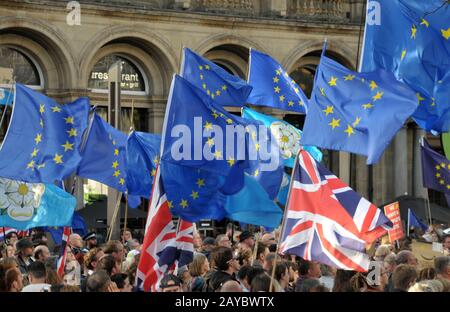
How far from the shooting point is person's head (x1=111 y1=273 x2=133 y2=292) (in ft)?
36.6

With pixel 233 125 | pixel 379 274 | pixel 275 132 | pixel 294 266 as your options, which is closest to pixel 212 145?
pixel 233 125

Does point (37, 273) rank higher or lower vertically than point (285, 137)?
lower

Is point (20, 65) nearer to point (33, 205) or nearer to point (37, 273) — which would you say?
point (33, 205)

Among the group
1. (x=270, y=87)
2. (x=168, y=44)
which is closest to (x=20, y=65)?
(x=168, y=44)

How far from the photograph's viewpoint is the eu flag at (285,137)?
17016 millimetres

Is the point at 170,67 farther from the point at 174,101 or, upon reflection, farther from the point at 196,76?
the point at 174,101

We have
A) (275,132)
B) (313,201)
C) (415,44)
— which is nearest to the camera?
(313,201)

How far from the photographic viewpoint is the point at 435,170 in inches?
706

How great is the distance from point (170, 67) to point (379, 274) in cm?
1612

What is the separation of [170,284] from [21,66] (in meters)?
16.1

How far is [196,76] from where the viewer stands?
1520 cm

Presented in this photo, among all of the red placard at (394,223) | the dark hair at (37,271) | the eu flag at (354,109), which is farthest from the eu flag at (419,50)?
the dark hair at (37,271)
